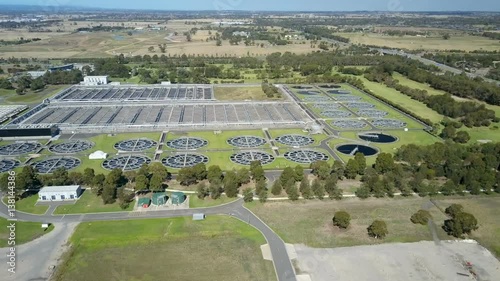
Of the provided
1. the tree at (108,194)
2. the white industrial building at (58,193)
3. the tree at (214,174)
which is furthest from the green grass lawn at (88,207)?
the tree at (214,174)

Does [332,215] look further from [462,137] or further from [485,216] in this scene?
[462,137]

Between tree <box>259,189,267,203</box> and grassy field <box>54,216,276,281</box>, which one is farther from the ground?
tree <box>259,189,267,203</box>

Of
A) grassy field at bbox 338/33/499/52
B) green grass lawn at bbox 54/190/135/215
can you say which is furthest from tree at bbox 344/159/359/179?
grassy field at bbox 338/33/499/52

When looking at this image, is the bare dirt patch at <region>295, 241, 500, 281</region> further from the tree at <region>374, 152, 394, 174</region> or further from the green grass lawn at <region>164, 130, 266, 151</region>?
the green grass lawn at <region>164, 130, 266, 151</region>

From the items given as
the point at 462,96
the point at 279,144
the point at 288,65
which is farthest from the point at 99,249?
the point at 288,65

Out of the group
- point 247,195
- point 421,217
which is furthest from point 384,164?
point 247,195

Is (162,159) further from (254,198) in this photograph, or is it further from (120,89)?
(120,89)
